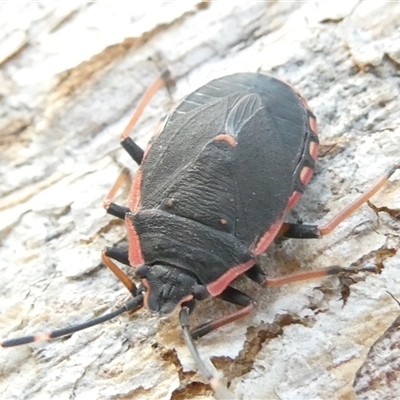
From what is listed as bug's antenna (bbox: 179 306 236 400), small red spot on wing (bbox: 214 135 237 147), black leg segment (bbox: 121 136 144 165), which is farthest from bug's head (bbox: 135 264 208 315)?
black leg segment (bbox: 121 136 144 165)

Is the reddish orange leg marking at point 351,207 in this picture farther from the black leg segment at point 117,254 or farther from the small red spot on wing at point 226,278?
the black leg segment at point 117,254

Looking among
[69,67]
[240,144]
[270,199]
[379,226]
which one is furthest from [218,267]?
[69,67]

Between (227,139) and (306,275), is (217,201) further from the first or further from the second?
(306,275)

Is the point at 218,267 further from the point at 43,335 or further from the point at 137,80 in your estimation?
the point at 137,80

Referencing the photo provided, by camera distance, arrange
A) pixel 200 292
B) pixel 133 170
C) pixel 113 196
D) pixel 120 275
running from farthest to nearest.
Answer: pixel 133 170 < pixel 113 196 < pixel 120 275 < pixel 200 292

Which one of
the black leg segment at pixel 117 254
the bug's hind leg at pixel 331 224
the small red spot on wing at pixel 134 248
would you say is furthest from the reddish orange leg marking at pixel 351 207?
the black leg segment at pixel 117 254

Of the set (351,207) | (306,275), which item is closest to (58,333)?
(306,275)
